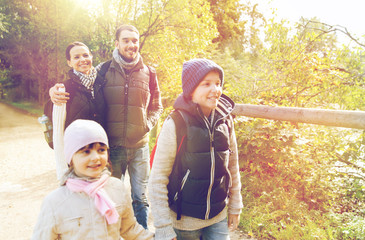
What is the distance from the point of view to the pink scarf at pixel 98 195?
1617mm

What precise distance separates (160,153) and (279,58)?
11.8 feet

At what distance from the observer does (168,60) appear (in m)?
10.7

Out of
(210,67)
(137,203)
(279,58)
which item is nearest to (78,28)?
(279,58)

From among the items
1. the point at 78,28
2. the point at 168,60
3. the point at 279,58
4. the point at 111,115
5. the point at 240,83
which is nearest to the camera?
the point at 111,115

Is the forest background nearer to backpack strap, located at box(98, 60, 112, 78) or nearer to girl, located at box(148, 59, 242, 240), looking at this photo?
girl, located at box(148, 59, 242, 240)

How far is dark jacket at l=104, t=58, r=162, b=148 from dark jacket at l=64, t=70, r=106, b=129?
88 millimetres

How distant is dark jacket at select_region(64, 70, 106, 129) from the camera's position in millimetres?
2506

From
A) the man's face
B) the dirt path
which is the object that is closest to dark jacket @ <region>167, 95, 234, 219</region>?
the man's face

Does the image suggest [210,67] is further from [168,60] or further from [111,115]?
[168,60]

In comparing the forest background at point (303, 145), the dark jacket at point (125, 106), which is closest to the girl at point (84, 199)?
the dark jacket at point (125, 106)

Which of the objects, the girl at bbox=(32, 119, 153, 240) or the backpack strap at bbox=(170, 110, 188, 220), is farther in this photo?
the backpack strap at bbox=(170, 110, 188, 220)

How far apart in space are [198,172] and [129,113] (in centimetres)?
137

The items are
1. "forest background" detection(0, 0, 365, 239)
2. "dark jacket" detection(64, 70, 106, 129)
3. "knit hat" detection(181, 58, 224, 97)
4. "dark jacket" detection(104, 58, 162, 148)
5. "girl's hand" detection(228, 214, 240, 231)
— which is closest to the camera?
"knit hat" detection(181, 58, 224, 97)

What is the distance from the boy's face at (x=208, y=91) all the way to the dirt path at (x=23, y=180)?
212 cm
